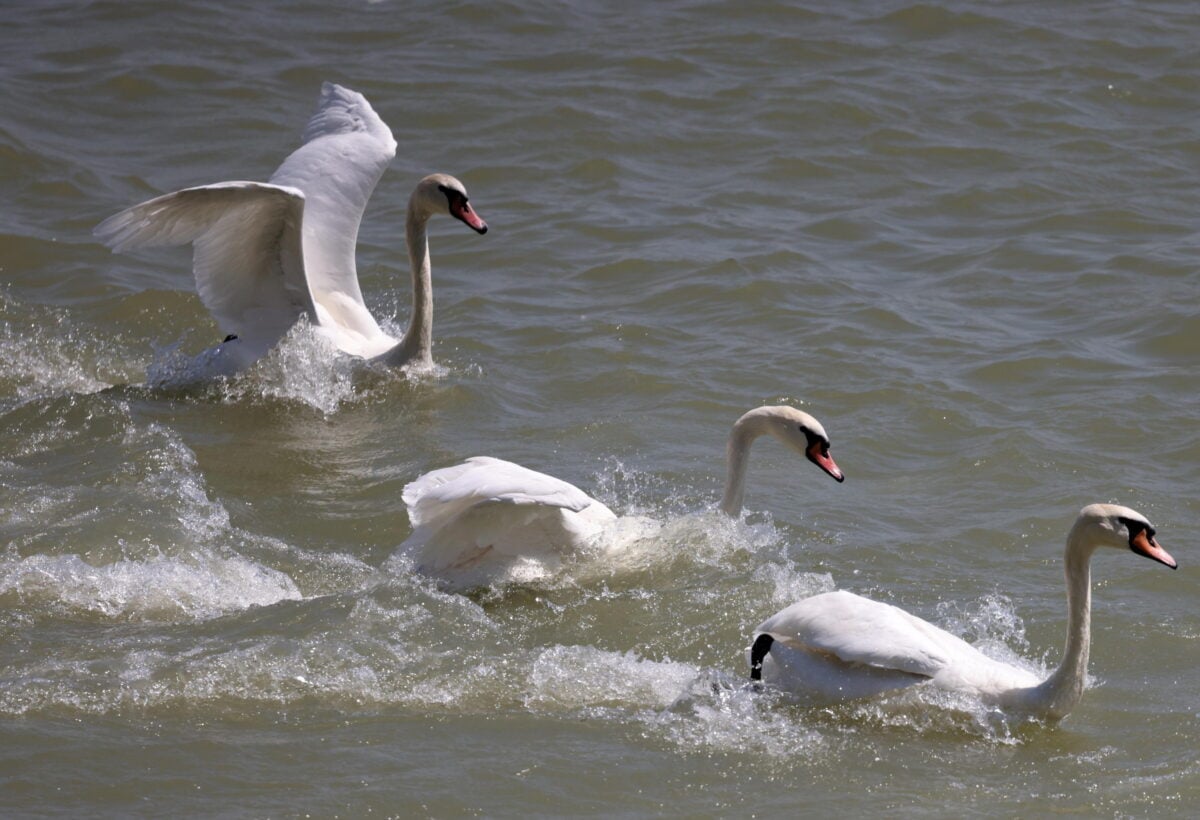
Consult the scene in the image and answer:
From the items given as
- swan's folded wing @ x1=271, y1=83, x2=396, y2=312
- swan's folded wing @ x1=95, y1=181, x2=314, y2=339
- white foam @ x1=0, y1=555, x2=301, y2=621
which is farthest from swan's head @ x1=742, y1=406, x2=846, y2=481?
swan's folded wing @ x1=271, y1=83, x2=396, y2=312

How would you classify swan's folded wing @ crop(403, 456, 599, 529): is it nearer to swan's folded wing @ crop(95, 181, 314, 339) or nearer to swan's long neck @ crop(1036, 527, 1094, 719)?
swan's long neck @ crop(1036, 527, 1094, 719)

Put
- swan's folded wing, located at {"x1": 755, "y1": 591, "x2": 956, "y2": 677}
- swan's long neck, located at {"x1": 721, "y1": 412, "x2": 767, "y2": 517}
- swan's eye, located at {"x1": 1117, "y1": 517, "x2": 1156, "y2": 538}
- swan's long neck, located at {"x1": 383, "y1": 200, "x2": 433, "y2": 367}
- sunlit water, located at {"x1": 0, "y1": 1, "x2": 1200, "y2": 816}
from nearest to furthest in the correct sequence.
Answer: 1. sunlit water, located at {"x1": 0, "y1": 1, "x2": 1200, "y2": 816}
2. swan's folded wing, located at {"x1": 755, "y1": 591, "x2": 956, "y2": 677}
3. swan's eye, located at {"x1": 1117, "y1": 517, "x2": 1156, "y2": 538}
4. swan's long neck, located at {"x1": 721, "y1": 412, "x2": 767, "y2": 517}
5. swan's long neck, located at {"x1": 383, "y1": 200, "x2": 433, "y2": 367}

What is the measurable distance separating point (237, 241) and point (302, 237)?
0.35 metres

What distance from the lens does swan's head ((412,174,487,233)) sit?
947 cm

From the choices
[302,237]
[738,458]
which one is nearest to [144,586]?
[738,458]

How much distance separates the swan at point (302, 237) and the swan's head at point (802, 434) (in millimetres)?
2858

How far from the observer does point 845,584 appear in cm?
666

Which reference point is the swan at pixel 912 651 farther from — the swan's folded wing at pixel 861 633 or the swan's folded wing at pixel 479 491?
the swan's folded wing at pixel 479 491

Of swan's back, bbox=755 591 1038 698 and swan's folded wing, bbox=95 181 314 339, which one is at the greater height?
swan's folded wing, bbox=95 181 314 339

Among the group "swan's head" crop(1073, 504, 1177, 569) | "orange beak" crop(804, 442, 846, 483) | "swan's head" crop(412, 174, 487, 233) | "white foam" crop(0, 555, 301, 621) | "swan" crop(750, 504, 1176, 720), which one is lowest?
"white foam" crop(0, 555, 301, 621)

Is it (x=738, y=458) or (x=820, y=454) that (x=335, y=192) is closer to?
(x=738, y=458)

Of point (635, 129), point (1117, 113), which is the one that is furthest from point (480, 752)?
point (1117, 113)

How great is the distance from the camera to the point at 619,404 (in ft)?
28.7

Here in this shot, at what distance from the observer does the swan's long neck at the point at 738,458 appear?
22.7ft
